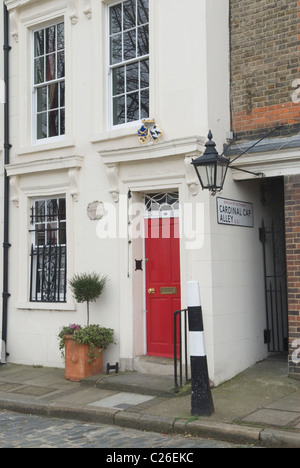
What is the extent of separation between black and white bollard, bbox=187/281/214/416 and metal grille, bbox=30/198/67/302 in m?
3.86

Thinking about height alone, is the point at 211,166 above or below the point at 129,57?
below

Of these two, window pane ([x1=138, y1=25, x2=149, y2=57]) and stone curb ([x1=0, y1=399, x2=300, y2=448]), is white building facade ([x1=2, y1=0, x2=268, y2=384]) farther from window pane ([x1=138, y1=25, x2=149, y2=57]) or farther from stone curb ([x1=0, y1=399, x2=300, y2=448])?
stone curb ([x1=0, y1=399, x2=300, y2=448])

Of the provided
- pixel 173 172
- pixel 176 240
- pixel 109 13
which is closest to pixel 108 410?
pixel 176 240

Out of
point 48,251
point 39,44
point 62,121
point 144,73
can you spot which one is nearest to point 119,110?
point 144,73

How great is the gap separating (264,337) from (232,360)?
109 cm

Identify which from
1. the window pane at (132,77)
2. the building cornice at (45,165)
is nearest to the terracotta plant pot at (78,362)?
the building cornice at (45,165)

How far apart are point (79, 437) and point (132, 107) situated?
512 cm

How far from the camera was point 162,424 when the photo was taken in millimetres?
6320

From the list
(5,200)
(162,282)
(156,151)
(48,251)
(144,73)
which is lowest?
(162,282)

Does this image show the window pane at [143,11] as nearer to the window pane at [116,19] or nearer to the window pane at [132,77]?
the window pane at [116,19]

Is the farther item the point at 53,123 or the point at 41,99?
the point at 41,99

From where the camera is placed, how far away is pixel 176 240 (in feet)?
28.4

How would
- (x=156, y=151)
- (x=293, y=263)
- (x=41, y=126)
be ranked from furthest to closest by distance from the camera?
(x=41, y=126), (x=156, y=151), (x=293, y=263)

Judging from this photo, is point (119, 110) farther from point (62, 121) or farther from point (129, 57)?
point (62, 121)
